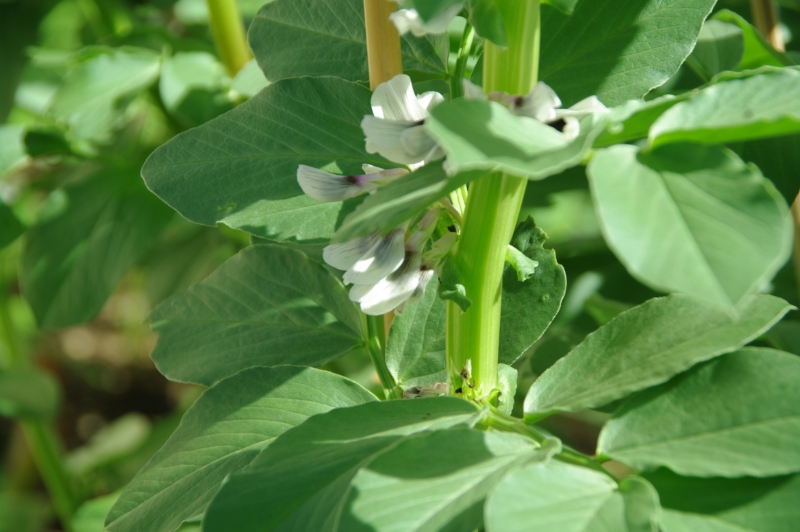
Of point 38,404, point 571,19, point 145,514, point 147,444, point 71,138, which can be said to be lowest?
point 147,444

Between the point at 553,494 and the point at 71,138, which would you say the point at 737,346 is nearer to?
the point at 553,494

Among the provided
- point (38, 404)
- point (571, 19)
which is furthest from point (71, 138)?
point (571, 19)

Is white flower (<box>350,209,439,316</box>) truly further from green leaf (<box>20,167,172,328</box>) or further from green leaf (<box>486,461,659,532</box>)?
green leaf (<box>20,167,172,328</box>)

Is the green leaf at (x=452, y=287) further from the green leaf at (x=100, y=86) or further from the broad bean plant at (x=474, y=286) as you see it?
the green leaf at (x=100, y=86)

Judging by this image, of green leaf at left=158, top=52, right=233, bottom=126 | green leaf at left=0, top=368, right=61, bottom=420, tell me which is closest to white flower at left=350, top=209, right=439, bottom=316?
green leaf at left=158, top=52, right=233, bottom=126

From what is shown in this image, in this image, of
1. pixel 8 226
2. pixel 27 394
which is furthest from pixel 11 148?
pixel 27 394

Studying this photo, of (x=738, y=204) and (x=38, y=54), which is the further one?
(x=38, y=54)
